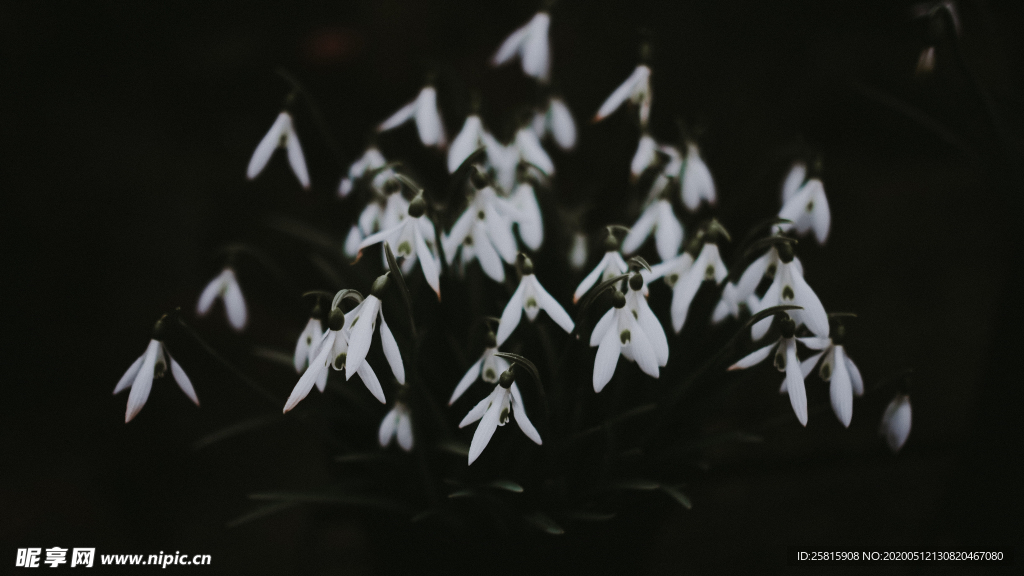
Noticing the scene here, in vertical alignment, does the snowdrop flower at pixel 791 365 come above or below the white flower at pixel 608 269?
below

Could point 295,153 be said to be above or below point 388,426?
above

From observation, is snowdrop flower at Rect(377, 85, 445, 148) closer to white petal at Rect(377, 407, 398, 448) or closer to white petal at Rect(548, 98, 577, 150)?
white petal at Rect(548, 98, 577, 150)

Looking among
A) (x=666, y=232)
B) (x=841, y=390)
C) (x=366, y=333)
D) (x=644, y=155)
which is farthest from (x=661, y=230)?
(x=366, y=333)

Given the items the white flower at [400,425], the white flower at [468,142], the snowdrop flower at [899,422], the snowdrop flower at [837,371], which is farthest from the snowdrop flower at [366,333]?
the snowdrop flower at [899,422]

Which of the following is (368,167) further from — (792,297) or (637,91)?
(792,297)

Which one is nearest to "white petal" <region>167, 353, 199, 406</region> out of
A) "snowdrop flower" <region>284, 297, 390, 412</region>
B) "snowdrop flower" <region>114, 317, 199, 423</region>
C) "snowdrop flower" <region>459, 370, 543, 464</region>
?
"snowdrop flower" <region>114, 317, 199, 423</region>

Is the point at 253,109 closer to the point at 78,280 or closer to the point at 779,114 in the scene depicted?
the point at 78,280

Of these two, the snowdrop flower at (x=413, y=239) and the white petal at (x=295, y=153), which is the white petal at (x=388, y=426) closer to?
the snowdrop flower at (x=413, y=239)
